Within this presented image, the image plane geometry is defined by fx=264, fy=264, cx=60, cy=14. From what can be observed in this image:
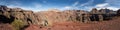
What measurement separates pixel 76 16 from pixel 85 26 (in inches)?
20.3

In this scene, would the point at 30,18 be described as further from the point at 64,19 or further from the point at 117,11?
the point at 117,11

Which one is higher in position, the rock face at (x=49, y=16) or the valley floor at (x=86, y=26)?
the rock face at (x=49, y=16)

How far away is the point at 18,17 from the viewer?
8586 mm

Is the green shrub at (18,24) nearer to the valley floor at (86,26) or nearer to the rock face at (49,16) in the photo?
the rock face at (49,16)

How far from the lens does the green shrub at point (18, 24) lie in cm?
851

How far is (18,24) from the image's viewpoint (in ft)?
28.1

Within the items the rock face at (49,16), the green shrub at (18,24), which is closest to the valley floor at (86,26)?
the rock face at (49,16)

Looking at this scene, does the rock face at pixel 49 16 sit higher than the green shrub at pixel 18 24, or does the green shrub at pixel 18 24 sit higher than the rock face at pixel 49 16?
the rock face at pixel 49 16

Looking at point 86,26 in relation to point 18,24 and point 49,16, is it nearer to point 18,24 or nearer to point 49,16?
point 49,16

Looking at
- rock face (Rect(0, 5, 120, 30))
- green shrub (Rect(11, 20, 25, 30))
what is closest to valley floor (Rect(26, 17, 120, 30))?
rock face (Rect(0, 5, 120, 30))

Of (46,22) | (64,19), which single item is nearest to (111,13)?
(64,19)

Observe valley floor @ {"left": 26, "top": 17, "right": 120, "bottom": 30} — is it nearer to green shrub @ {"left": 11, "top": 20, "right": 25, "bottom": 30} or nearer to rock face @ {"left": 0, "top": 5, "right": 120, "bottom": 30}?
rock face @ {"left": 0, "top": 5, "right": 120, "bottom": 30}

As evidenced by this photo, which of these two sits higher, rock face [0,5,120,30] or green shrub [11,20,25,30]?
rock face [0,5,120,30]

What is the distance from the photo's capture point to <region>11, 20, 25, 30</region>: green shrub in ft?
27.9
